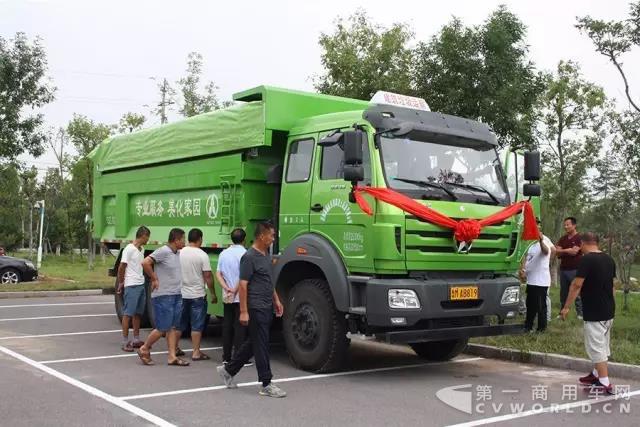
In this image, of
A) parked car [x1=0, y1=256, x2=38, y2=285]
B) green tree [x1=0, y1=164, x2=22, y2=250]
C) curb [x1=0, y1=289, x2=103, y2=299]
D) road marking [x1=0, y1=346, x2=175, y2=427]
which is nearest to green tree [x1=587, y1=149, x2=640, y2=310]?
road marking [x1=0, y1=346, x2=175, y2=427]

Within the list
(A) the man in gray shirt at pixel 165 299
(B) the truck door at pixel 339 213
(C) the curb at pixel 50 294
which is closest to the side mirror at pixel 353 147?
(B) the truck door at pixel 339 213

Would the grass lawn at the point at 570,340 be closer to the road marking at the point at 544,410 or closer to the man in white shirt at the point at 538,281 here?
the man in white shirt at the point at 538,281

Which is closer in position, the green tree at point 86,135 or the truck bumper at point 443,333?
the truck bumper at point 443,333

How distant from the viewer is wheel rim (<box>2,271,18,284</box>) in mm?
19578

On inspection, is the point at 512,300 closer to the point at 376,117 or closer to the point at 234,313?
the point at 376,117

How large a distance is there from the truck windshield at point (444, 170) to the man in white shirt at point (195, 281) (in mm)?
2693

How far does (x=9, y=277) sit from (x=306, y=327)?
15.0 meters

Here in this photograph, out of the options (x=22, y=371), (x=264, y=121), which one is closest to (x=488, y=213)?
(x=264, y=121)

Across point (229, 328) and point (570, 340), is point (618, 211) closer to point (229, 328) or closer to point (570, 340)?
point (570, 340)

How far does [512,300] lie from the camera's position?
7707mm

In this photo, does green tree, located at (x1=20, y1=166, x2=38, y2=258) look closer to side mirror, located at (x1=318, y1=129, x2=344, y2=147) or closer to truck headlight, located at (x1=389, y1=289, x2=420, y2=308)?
side mirror, located at (x1=318, y1=129, x2=344, y2=147)

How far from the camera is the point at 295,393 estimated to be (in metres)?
6.62

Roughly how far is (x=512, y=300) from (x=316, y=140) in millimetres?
2952

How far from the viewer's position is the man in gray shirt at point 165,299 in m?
8.16
